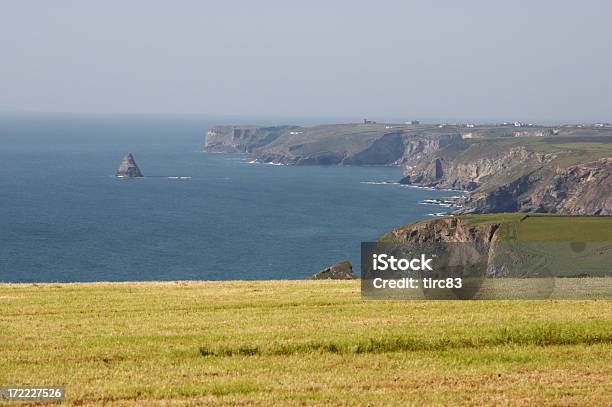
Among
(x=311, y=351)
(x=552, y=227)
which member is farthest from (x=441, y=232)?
(x=311, y=351)

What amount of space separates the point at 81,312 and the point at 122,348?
5.91 m

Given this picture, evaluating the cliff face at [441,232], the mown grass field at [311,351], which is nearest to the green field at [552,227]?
the cliff face at [441,232]

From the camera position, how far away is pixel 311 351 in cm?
1783

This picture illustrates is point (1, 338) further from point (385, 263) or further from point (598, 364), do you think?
point (598, 364)

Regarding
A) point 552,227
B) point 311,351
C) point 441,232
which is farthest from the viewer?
point 441,232

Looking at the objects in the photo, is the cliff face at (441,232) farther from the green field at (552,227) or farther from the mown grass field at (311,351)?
the mown grass field at (311,351)

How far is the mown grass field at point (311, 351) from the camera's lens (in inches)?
574

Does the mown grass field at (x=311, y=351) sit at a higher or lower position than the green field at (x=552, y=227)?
higher

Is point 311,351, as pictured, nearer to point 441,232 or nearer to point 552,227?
point 552,227

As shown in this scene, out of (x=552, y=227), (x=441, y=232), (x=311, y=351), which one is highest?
(x=311, y=351)

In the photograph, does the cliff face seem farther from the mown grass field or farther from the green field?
the mown grass field

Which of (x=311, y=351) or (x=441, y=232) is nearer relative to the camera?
(x=311, y=351)

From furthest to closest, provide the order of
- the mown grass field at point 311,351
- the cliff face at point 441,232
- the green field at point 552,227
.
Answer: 1. the cliff face at point 441,232
2. the green field at point 552,227
3. the mown grass field at point 311,351

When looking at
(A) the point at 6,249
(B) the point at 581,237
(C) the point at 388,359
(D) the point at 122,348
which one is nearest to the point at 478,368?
(C) the point at 388,359
